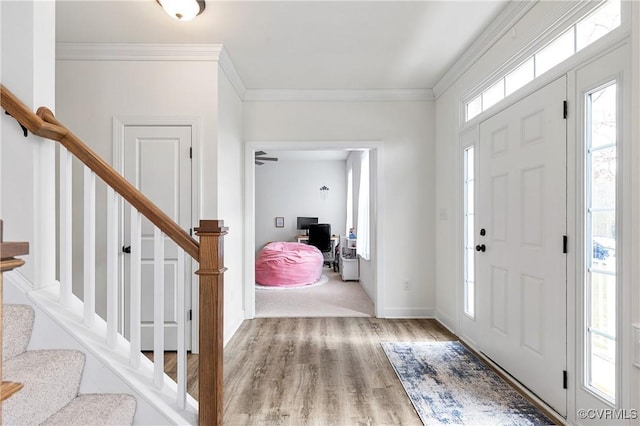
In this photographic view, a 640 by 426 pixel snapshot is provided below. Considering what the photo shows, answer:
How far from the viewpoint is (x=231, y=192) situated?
3.50 meters

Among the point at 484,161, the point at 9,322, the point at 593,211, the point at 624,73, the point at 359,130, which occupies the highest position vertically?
the point at 359,130

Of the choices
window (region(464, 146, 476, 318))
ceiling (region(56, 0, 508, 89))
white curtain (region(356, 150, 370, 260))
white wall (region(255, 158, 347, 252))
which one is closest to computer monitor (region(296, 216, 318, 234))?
white wall (region(255, 158, 347, 252))

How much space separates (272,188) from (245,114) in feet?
14.9

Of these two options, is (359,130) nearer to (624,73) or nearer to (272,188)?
(624,73)

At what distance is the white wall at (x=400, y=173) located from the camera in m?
3.97

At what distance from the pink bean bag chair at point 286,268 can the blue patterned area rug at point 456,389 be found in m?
2.97

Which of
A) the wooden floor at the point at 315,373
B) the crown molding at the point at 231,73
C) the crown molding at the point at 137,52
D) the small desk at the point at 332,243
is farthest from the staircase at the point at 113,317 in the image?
the small desk at the point at 332,243

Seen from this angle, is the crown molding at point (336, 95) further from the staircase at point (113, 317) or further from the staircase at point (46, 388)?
the staircase at point (46, 388)

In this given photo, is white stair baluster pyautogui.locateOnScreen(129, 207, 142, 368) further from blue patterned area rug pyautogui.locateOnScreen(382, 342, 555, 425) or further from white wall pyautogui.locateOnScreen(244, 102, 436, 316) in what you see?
white wall pyautogui.locateOnScreen(244, 102, 436, 316)

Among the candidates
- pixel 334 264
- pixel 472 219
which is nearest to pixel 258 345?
pixel 472 219

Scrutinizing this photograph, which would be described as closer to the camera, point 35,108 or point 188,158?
point 35,108

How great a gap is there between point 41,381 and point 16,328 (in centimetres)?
32

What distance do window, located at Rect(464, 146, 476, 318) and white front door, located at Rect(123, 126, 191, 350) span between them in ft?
8.50

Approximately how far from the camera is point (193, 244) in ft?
4.97
